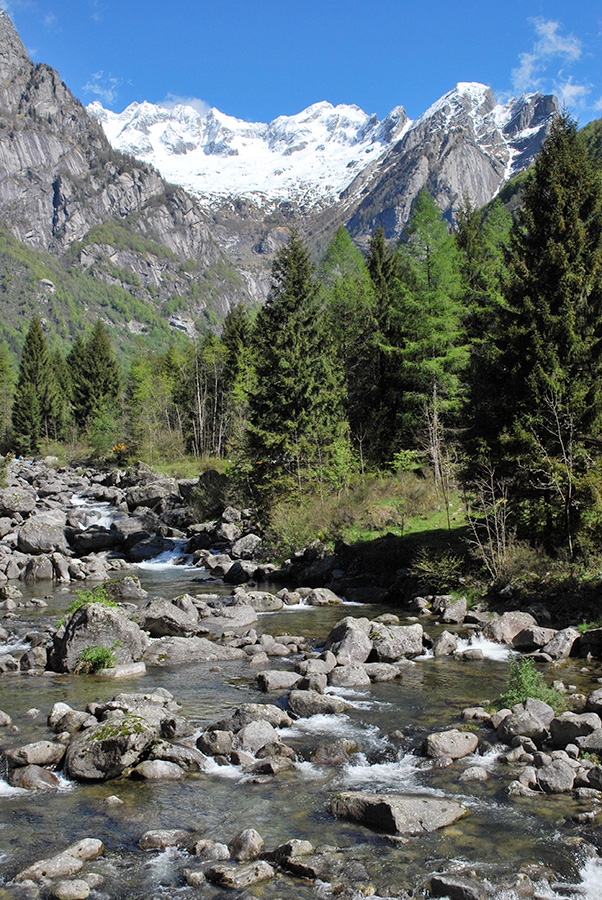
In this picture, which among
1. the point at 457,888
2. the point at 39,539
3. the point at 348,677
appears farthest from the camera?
the point at 39,539

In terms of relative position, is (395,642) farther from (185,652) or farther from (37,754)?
(37,754)

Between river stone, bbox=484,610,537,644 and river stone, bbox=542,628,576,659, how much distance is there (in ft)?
4.09

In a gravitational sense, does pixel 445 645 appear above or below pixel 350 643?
below

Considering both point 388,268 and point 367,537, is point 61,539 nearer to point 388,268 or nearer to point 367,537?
point 367,537

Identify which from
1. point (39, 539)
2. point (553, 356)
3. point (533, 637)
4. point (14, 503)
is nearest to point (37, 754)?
point (533, 637)

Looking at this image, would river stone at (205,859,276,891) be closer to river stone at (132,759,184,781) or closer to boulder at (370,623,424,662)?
Answer: river stone at (132,759,184,781)

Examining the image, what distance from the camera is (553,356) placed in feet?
63.7

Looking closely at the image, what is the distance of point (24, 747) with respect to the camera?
988cm

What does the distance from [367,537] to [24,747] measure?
61.2 feet

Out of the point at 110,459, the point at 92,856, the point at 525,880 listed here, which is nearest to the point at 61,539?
the point at 92,856

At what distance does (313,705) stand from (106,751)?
3.88 m

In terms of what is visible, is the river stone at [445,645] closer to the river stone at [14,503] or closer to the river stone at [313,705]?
the river stone at [313,705]

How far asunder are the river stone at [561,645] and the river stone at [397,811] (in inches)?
287

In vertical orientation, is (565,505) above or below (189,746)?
above
